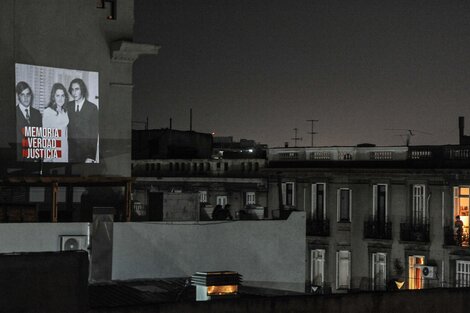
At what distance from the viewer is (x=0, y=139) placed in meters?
26.0

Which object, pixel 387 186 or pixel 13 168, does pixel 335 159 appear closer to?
pixel 387 186

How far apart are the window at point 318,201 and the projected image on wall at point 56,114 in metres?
24.2

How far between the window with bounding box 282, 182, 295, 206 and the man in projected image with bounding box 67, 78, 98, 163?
25038mm

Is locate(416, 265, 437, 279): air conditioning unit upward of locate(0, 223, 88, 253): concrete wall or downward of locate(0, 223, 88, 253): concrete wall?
downward

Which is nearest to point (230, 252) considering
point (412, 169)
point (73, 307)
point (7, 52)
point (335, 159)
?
point (7, 52)

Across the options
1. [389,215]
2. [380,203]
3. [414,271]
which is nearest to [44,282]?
[414,271]

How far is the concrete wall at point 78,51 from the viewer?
2605 centimetres

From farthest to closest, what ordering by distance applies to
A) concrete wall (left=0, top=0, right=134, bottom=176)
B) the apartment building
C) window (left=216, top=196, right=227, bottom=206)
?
window (left=216, top=196, right=227, bottom=206), the apartment building, concrete wall (left=0, top=0, right=134, bottom=176)

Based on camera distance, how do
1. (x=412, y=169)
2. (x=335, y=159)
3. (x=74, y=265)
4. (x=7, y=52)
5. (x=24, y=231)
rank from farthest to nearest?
(x=335, y=159) → (x=412, y=169) → (x=7, y=52) → (x=24, y=231) → (x=74, y=265)

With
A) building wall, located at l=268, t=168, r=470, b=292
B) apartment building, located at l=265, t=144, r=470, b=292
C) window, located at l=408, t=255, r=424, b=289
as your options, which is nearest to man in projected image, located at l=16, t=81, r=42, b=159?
apartment building, located at l=265, t=144, r=470, b=292

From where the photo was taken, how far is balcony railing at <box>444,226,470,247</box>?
44188 millimetres

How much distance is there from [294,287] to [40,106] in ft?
34.8

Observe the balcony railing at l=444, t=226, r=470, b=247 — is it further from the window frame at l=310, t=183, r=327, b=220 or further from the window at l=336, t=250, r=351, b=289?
the window frame at l=310, t=183, r=327, b=220

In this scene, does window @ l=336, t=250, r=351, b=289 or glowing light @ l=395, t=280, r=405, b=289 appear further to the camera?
window @ l=336, t=250, r=351, b=289
